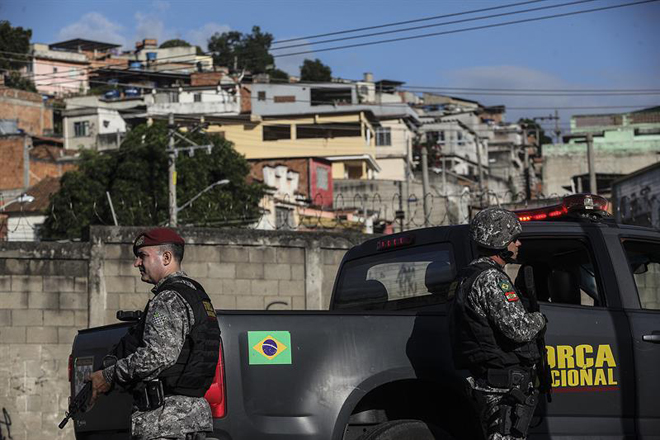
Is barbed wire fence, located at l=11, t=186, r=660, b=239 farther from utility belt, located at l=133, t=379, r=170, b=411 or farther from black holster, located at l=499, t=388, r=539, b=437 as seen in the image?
utility belt, located at l=133, t=379, r=170, b=411

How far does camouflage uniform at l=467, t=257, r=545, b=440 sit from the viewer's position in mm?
5152

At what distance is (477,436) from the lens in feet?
19.4

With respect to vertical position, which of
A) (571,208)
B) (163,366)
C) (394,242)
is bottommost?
(163,366)

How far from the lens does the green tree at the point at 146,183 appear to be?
4469 cm

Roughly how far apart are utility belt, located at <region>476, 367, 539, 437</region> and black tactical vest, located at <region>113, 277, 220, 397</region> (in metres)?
1.46

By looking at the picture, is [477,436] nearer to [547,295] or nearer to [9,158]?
[547,295]

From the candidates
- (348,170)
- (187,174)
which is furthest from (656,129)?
(187,174)

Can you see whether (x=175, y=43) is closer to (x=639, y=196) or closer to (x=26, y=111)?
(x=26, y=111)

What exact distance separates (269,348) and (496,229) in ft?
4.56

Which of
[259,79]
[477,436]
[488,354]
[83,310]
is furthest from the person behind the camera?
[259,79]

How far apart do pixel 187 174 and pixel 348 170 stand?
22.8 meters

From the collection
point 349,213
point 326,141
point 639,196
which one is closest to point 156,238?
point 639,196

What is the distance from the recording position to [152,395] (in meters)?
4.85

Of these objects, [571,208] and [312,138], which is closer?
[571,208]
